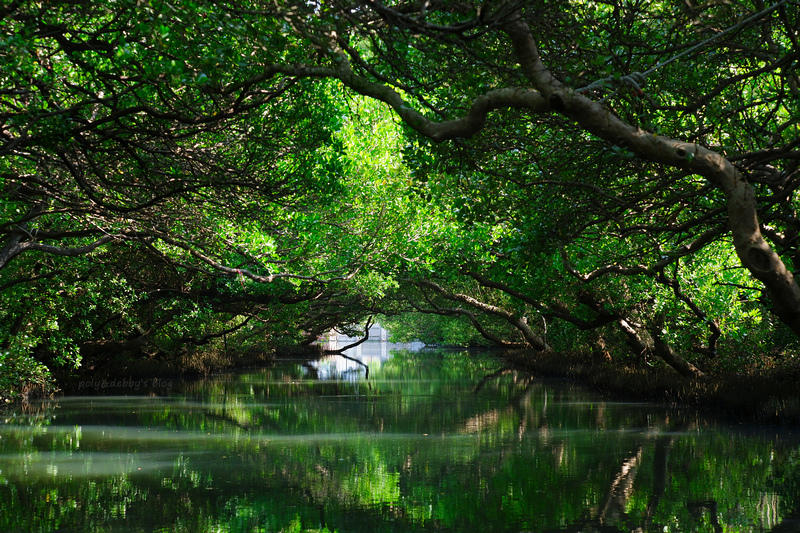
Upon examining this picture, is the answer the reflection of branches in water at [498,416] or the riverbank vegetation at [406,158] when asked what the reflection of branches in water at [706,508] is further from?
the reflection of branches in water at [498,416]

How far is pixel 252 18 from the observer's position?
7023 millimetres

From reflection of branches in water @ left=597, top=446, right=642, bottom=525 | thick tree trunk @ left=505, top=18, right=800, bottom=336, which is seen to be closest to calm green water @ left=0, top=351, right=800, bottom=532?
reflection of branches in water @ left=597, top=446, right=642, bottom=525

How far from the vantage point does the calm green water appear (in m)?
7.06

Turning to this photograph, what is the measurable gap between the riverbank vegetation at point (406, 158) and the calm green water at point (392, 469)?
8.48ft

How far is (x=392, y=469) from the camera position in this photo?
953cm

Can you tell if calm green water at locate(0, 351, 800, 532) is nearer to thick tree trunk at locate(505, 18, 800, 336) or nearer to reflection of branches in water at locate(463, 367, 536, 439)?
reflection of branches in water at locate(463, 367, 536, 439)

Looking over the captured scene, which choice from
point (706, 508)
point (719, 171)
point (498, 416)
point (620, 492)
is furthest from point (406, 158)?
point (498, 416)

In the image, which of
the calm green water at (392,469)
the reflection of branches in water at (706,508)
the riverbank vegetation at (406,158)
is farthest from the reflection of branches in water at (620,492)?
the riverbank vegetation at (406,158)

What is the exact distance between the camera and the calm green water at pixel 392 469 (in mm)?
7062

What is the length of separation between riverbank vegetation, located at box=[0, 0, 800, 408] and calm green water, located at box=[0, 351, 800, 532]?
258 centimetres

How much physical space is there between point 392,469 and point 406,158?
163 inches

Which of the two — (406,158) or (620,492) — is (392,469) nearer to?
(620,492)

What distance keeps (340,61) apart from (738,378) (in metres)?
13.2

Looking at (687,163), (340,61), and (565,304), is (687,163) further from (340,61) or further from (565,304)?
(565,304)
